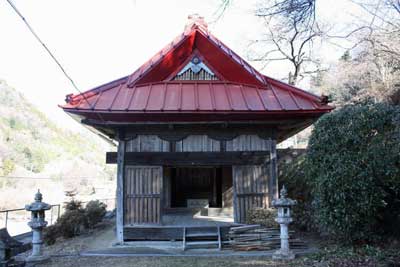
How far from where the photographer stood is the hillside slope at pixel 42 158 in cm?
3197

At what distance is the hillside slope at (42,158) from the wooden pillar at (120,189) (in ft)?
67.7

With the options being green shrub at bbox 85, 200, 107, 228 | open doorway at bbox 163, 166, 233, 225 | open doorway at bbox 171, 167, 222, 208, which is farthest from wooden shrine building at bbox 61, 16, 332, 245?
open doorway at bbox 171, 167, 222, 208

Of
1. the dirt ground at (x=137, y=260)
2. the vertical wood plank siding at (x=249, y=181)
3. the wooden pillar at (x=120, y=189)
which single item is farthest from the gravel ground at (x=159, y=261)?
the vertical wood plank siding at (x=249, y=181)

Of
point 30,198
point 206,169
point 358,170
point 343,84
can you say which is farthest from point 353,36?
point 30,198

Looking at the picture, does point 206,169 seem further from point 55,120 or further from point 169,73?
point 55,120

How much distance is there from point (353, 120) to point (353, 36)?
10.7 metres

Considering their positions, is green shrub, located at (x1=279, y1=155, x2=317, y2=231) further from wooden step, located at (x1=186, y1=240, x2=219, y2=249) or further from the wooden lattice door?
wooden step, located at (x1=186, y1=240, x2=219, y2=249)

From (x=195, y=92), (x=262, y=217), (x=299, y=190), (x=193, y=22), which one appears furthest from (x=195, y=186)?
(x=193, y=22)

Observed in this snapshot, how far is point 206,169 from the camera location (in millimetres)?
12422

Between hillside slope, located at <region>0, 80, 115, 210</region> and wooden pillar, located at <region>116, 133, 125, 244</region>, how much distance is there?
20.6 meters

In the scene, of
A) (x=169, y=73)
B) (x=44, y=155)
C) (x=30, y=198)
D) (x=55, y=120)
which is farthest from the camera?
(x=55, y=120)

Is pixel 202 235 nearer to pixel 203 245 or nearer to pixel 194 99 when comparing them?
pixel 203 245

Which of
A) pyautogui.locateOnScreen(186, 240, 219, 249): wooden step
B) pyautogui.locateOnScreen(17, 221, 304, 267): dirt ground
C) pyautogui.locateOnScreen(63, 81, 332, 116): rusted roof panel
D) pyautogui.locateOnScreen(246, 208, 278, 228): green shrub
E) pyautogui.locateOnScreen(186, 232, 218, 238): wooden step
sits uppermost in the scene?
pyautogui.locateOnScreen(63, 81, 332, 116): rusted roof panel

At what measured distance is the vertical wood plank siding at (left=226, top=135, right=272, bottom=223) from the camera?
25.7 feet
